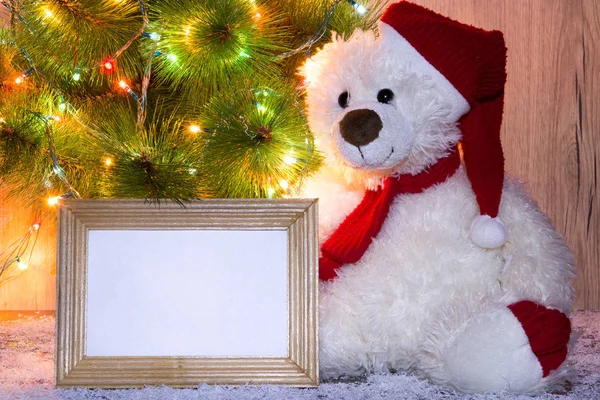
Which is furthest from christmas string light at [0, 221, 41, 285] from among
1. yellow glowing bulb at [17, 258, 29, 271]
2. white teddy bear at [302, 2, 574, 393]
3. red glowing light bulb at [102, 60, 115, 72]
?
white teddy bear at [302, 2, 574, 393]

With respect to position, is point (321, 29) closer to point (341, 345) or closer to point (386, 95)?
point (386, 95)

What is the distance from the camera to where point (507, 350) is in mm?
755

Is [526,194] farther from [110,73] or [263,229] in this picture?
[110,73]

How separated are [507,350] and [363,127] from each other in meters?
0.32

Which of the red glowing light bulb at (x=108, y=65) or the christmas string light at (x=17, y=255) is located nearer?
Result: the red glowing light bulb at (x=108, y=65)

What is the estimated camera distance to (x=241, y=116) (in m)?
0.84

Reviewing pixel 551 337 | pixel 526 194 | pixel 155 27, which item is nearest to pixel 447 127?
pixel 526 194

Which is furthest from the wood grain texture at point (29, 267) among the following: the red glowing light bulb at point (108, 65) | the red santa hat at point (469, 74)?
the red santa hat at point (469, 74)

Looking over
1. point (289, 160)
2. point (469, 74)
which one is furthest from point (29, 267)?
point (469, 74)

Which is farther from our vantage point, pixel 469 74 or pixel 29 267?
pixel 29 267

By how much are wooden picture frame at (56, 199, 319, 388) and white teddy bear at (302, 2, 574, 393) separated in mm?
80

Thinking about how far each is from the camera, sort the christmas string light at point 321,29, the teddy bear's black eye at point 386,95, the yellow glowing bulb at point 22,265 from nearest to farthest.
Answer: the teddy bear's black eye at point 386,95, the christmas string light at point 321,29, the yellow glowing bulb at point 22,265

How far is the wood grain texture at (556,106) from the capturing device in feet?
4.61

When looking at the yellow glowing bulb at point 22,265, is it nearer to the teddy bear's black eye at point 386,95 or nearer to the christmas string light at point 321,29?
the christmas string light at point 321,29
